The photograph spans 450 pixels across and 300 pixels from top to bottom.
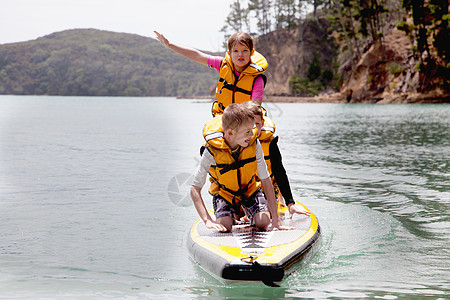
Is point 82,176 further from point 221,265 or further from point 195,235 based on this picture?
point 221,265

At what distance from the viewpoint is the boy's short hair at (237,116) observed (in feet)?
15.3

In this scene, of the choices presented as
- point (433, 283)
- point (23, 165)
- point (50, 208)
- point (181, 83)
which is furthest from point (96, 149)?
point (181, 83)

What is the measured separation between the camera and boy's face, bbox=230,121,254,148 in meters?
4.71

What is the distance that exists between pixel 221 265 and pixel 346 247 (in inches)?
77.7

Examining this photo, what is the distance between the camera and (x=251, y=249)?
443cm

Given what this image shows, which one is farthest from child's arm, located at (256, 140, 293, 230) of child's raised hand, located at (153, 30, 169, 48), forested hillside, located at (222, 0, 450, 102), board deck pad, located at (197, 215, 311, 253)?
forested hillside, located at (222, 0, 450, 102)

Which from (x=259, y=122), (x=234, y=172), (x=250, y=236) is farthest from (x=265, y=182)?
(x=259, y=122)

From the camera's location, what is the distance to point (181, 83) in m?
184

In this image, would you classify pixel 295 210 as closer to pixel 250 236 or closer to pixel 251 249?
pixel 250 236

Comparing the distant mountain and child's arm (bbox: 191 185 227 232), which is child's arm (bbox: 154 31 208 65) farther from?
the distant mountain

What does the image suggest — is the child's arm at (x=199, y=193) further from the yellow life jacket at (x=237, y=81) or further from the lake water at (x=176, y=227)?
the yellow life jacket at (x=237, y=81)

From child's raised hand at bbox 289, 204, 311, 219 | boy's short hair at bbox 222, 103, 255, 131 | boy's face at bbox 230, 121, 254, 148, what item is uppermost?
boy's short hair at bbox 222, 103, 255, 131

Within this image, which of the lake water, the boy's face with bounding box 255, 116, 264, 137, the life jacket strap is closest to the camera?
the lake water

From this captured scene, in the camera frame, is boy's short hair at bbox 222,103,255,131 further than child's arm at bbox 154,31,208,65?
No
